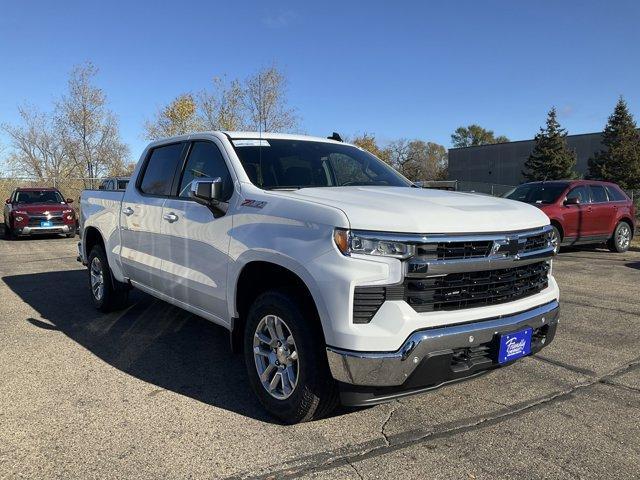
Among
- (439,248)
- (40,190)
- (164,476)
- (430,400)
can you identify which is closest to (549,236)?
(439,248)

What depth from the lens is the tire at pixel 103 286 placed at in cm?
617

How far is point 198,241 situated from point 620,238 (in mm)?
12170

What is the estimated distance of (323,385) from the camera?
318 cm

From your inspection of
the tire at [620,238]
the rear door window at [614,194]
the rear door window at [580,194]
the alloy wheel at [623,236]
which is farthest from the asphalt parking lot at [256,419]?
the rear door window at [614,194]

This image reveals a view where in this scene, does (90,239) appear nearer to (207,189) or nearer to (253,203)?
(207,189)

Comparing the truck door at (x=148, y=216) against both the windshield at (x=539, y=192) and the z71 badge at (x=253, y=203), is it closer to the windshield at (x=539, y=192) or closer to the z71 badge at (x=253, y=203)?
the z71 badge at (x=253, y=203)

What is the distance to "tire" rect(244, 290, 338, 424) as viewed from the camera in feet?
10.3

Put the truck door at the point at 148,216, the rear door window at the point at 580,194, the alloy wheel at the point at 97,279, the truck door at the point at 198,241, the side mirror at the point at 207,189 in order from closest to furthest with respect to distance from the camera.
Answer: the side mirror at the point at 207,189 → the truck door at the point at 198,241 → the truck door at the point at 148,216 → the alloy wheel at the point at 97,279 → the rear door window at the point at 580,194

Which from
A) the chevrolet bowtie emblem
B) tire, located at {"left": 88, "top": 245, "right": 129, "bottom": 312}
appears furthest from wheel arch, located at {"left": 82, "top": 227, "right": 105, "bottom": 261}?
the chevrolet bowtie emblem

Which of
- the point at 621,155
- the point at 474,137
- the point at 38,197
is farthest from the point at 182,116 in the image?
the point at 474,137

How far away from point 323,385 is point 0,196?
107 ft

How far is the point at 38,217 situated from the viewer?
1664 cm

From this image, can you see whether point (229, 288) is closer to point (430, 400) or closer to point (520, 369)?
point (430, 400)

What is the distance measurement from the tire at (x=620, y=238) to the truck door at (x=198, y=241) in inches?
458
